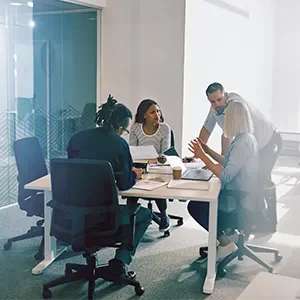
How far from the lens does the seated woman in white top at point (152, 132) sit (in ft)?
13.8

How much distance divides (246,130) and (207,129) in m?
1.27

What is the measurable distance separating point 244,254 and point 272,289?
6.03 feet

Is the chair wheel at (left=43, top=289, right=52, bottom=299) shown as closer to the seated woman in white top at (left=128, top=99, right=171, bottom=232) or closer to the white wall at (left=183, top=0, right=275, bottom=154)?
the seated woman in white top at (left=128, top=99, right=171, bottom=232)

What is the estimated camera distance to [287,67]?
796cm

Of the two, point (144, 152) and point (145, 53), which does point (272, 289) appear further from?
point (145, 53)

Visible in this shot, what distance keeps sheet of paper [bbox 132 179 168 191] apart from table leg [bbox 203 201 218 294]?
0.37m

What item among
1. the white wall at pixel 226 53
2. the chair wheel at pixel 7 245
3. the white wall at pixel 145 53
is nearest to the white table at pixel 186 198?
the chair wheel at pixel 7 245

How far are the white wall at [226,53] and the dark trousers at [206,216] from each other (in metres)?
2.22

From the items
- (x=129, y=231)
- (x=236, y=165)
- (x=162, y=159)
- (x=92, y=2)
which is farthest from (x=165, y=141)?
(x=92, y=2)

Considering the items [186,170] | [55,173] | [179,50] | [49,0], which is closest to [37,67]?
[49,0]

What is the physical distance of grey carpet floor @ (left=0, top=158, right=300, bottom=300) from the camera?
9.83 ft

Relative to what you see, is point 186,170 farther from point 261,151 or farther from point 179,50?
point 179,50

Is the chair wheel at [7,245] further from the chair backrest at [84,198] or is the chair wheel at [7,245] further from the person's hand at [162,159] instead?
the person's hand at [162,159]

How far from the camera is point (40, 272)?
327 cm
